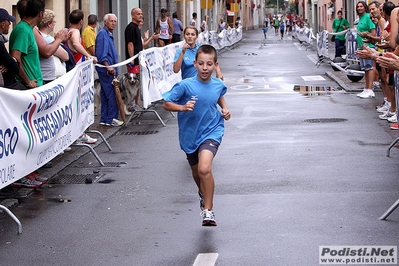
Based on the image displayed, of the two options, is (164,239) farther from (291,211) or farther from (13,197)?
(13,197)

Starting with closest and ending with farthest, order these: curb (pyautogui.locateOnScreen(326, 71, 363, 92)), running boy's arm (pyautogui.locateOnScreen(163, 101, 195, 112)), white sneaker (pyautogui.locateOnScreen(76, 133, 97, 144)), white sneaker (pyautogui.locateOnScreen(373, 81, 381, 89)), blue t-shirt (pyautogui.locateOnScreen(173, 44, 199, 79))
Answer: running boy's arm (pyautogui.locateOnScreen(163, 101, 195, 112)), blue t-shirt (pyautogui.locateOnScreen(173, 44, 199, 79)), white sneaker (pyautogui.locateOnScreen(76, 133, 97, 144)), white sneaker (pyautogui.locateOnScreen(373, 81, 381, 89)), curb (pyautogui.locateOnScreen(326, 71, 363, 92))

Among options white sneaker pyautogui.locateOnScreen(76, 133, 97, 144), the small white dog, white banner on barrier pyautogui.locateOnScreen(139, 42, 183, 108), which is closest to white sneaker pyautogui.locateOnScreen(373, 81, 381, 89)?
white banner on barrier pyautogui.locateOnScreen(139, 42, 183, 108)

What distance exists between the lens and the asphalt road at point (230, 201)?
7117 millimetres

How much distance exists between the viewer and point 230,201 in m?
9.04

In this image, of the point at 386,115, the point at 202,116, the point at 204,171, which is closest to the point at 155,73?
the point at 386,115

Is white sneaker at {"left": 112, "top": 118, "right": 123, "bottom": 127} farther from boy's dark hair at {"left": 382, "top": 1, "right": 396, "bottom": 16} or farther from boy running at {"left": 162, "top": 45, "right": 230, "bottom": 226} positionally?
boy running at {"left": 162, "top": 45, "right": 230, "bottom": 226}

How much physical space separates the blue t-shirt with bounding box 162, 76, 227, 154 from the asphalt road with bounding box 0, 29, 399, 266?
76cm

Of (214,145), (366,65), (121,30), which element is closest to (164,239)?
(214,145)

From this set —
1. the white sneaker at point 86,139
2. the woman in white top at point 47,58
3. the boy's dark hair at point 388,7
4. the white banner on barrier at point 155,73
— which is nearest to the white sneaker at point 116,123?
the white banner on barrier at point 155,73

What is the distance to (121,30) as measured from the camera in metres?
29.1

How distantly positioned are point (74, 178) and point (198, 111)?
326cm

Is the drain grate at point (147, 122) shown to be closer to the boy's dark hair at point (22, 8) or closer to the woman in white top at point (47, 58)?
the woman in white top at point (47, 58)

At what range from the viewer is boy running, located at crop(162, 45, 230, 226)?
786 centimetres

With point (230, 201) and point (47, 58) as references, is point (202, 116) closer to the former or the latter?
point (230, 201)
